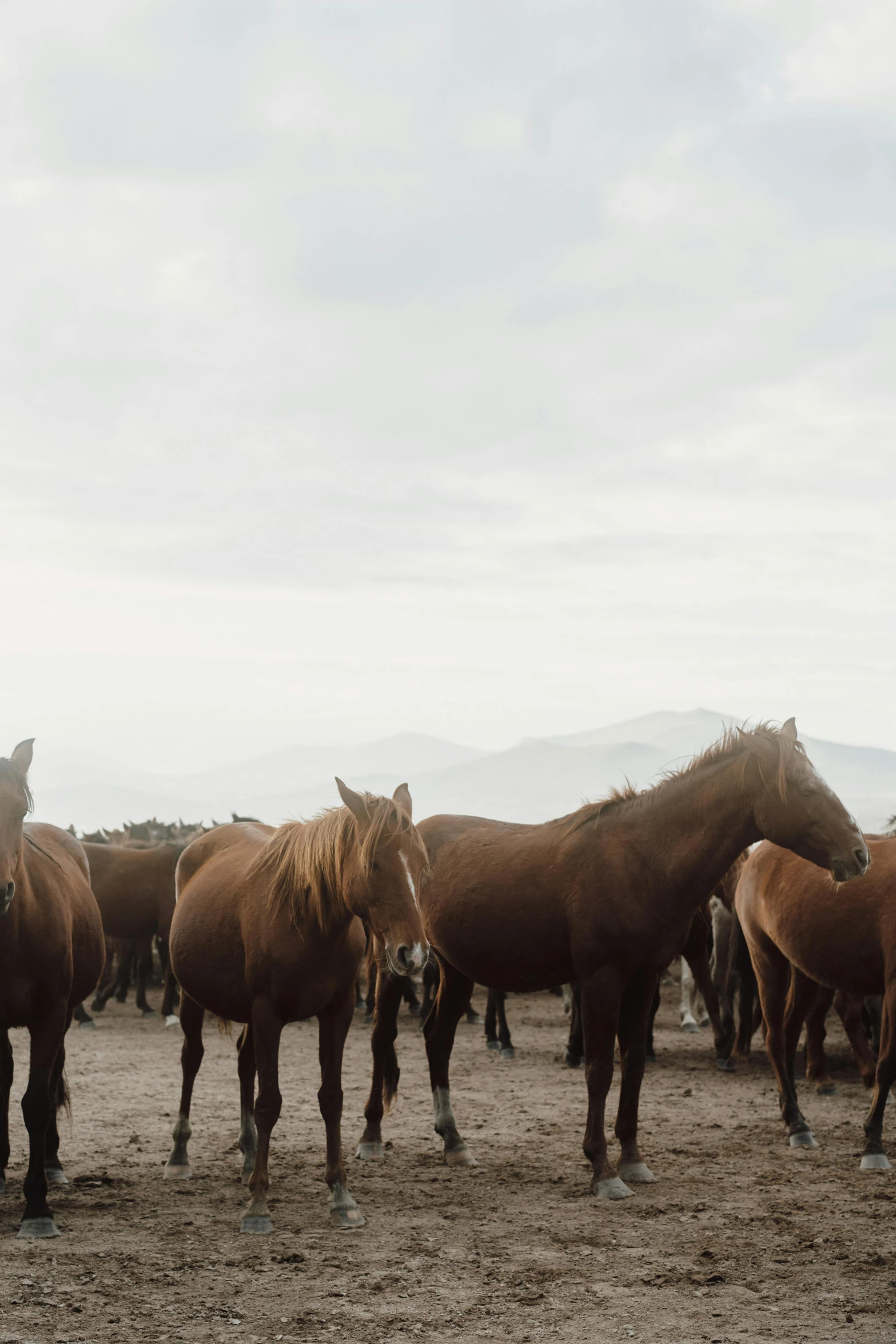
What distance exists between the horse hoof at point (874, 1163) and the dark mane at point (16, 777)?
5.32 m

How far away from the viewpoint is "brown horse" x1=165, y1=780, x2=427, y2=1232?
5.88 m

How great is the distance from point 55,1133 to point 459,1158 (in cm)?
245

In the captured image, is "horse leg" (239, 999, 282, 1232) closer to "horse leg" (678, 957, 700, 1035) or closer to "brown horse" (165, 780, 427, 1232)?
"brown horse" (165, 780, 427, 1232)

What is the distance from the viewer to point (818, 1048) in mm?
10359

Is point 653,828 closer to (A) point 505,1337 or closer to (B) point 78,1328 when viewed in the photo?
(A) point 505,1337

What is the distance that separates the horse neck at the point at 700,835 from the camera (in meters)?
6.94

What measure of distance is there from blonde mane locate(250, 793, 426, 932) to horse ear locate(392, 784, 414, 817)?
11.7 inches

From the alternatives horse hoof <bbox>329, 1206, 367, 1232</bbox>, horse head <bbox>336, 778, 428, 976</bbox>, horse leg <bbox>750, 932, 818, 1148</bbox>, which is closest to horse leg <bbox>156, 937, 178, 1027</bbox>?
horse leg <bbox>750, 932, 818, 1148</bbox>

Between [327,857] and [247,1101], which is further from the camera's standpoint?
[247,1101]

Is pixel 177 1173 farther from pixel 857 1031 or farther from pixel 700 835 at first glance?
pixel 857 1031

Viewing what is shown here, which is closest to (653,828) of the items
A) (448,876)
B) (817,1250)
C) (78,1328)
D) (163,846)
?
(448,876)

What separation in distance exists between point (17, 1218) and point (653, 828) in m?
4.02

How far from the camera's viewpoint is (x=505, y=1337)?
461 cm

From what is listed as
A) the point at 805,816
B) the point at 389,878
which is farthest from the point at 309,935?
the point at 805,816
